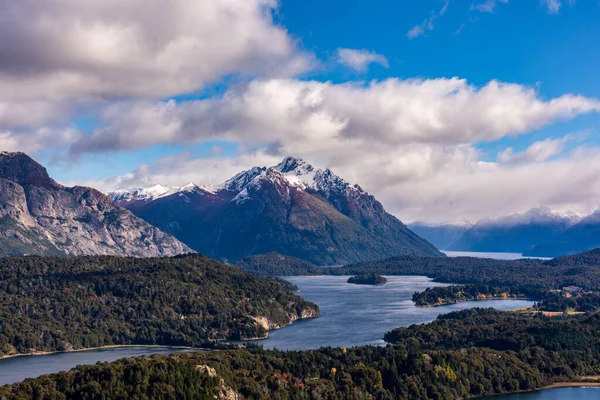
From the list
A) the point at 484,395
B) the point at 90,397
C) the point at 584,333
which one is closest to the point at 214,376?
the point at 90,397

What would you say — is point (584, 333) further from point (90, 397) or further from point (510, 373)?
point (90, 397)

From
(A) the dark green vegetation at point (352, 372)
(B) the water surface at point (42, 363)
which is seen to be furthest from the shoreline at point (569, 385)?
(B) the water surface at point (42, 363)

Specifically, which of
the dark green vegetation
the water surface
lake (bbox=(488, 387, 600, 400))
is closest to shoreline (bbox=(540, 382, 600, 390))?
the dark green vegetation

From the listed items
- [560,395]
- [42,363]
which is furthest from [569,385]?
[42,363]

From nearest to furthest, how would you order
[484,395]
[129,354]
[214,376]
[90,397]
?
[90,397] < [214,376] < [484,395] < [129,354]

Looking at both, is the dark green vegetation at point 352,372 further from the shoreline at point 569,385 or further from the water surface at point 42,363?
the water surface at point 42,363
